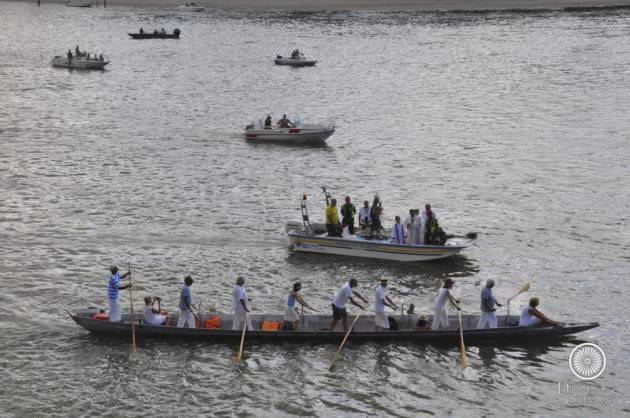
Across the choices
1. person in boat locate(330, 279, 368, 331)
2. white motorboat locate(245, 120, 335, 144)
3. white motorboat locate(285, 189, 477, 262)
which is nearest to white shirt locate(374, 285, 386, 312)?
person in boat locate(330, 279, 368, 331)

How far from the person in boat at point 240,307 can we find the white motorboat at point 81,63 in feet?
195

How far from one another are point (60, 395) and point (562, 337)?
51.2 feet

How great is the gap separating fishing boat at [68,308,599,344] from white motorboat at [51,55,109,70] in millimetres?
57478

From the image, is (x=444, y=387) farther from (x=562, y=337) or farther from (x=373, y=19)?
(x=373, y=19)

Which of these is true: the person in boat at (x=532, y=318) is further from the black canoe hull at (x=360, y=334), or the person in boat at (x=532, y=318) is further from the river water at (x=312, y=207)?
the river water at (x=312, y=207)

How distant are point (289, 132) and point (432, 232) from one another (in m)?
20.7

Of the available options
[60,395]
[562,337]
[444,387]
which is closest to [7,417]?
[60,395]

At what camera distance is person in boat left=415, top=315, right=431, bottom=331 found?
24.9 meters

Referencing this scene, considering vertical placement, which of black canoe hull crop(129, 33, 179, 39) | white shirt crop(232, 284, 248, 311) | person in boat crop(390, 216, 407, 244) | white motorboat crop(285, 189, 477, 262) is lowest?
white shirt crop(232, 284, 248, 311)

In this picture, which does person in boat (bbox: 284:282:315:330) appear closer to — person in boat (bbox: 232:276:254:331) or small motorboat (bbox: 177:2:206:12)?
person in boat (bbox: 232:276:254:331)

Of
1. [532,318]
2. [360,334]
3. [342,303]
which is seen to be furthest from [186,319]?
[532,318]

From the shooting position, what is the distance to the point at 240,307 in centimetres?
2483

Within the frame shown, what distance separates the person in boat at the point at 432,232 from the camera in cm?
3077

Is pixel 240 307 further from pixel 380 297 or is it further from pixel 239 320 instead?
pixel 380 297
